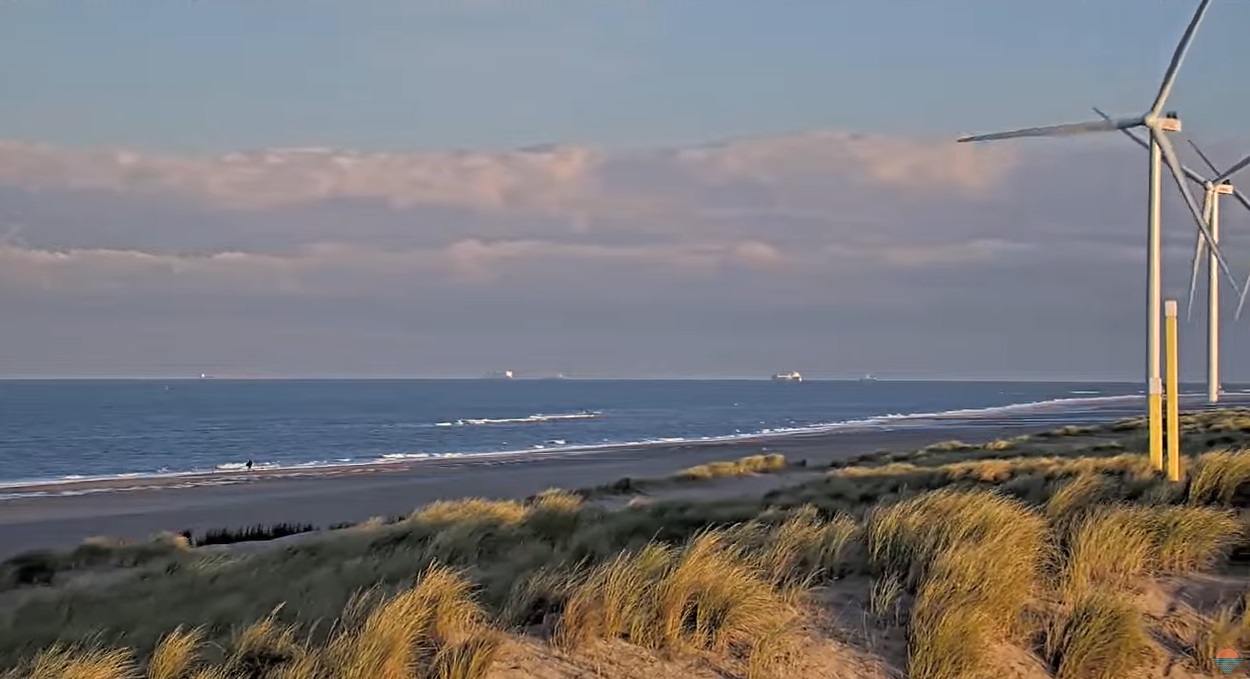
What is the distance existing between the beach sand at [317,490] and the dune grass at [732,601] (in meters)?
14.9

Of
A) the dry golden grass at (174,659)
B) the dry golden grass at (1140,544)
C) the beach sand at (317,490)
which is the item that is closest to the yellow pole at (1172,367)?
the dry golden grass at (1140,544)

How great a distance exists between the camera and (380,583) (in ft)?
35.8

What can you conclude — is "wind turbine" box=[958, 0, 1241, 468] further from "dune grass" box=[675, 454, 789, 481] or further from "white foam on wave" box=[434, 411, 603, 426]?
"white foam on wave" box=[434, 411, 603, 426]

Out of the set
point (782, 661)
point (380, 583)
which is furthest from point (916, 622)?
point (380, 583)

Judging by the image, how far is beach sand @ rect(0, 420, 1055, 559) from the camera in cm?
2909

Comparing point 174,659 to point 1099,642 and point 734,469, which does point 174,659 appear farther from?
point 734,469

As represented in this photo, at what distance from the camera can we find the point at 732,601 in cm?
827

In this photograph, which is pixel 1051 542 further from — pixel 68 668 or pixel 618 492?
pixel 618 492

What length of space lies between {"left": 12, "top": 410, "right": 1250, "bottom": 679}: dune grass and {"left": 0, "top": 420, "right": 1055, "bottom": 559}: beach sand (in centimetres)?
1494

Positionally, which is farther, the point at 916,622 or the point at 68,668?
the point at 916,622

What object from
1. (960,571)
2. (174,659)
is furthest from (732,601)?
(174,659)

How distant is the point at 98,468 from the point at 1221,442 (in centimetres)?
4411

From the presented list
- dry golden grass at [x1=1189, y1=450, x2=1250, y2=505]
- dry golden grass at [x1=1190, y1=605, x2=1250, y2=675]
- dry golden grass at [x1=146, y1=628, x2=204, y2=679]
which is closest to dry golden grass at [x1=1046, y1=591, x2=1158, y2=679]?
dry golden grass at [x1=1190, y1=605, x2=1250, y2=675]

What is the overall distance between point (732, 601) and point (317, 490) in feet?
Answer: 104
